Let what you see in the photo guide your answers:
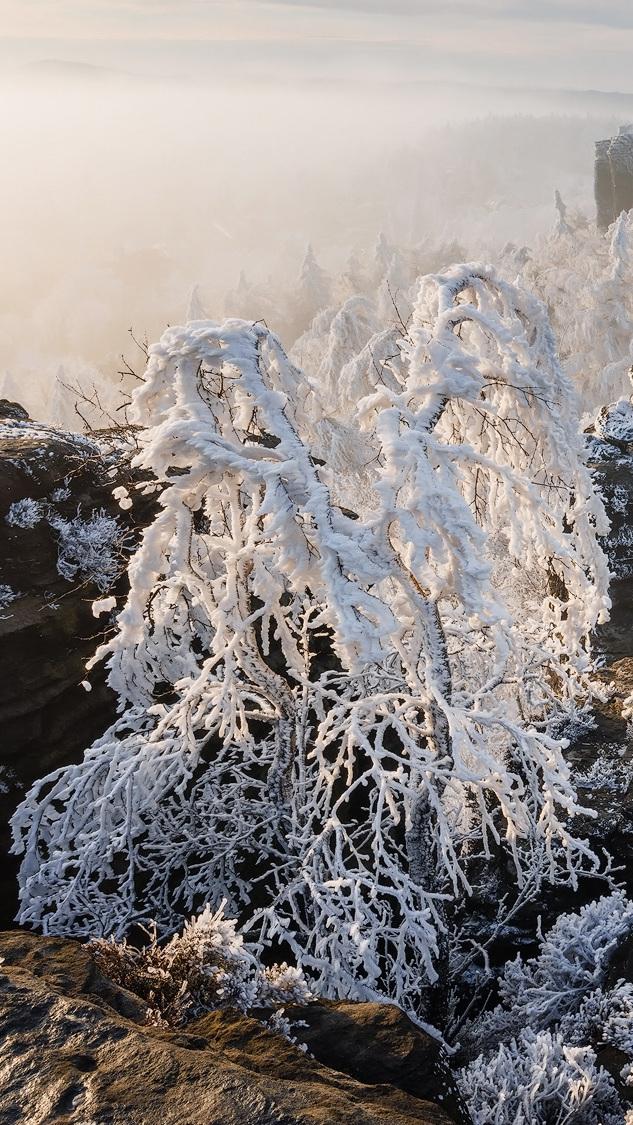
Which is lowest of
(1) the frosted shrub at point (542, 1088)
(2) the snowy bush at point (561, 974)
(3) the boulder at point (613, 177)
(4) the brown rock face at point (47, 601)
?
(2) the snowy bush at point (561, 974)

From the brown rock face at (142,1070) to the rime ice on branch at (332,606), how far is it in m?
0.83

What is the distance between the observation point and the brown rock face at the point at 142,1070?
7.52 ft

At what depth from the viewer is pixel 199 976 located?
310 centimetres

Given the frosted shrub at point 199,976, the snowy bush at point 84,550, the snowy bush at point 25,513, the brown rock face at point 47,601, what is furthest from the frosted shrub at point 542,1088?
the snowy bush at point 25,513

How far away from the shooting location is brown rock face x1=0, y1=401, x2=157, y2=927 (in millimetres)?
4875

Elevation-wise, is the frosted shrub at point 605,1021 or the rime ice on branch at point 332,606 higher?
the rime ice on branch at point 332,606

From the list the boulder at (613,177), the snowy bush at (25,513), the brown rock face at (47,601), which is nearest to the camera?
the brown rock face at (47,601)

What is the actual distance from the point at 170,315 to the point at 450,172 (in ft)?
143

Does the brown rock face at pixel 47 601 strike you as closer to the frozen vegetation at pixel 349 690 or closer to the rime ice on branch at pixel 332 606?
the frozen vegetation at pixel 349 690

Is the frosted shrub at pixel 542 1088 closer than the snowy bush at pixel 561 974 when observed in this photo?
Yes

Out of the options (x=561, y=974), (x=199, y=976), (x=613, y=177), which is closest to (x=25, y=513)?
(x=199, y=976)

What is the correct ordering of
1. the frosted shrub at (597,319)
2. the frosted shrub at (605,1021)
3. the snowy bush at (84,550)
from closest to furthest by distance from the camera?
the frosted shrub at (605,1021) → the snowy bush at (84,550) → the frosted shrub at (597,319)

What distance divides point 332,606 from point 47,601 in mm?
3113

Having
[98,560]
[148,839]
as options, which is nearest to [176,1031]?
[148,839]
